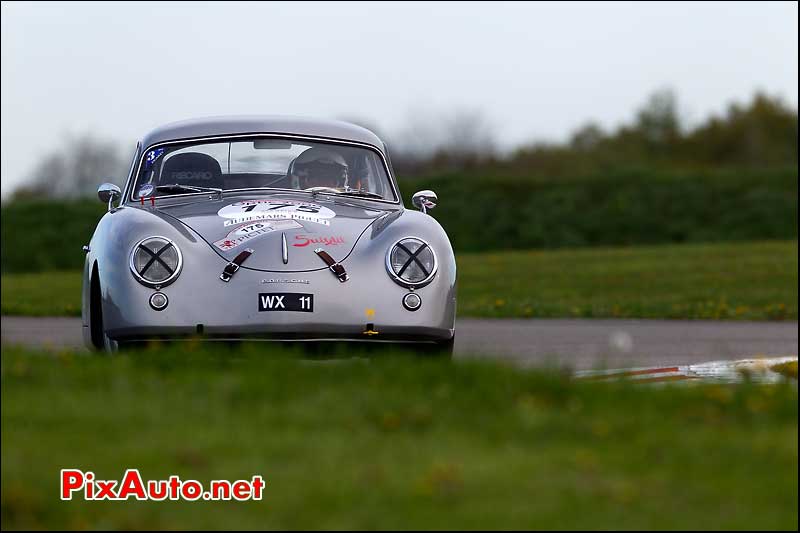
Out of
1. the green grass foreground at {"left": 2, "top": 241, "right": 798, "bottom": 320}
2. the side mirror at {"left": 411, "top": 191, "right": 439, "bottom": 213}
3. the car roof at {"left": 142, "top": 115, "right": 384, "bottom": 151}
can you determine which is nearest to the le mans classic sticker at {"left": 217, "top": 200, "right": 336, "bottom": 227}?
the car roof at {"left": 142, "top": 115, "right": 384, "bottom": 151}

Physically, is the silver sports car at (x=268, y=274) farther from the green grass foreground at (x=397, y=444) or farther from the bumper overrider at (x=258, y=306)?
the green grass foreground at (x=397, y=444)

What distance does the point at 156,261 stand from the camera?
7.11 m

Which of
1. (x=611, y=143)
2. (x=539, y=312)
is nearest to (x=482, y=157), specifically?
(x=611, y=143)

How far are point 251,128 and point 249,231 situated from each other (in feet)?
5.48

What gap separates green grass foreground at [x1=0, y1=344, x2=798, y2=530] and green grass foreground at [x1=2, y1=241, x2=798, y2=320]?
33.3ft

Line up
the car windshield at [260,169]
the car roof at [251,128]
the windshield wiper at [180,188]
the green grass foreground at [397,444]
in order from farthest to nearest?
the car roof at [251,128]
the car windshield at [260,169]
the windshield wiper at [180,188]
the green grass foreground at [397,444]

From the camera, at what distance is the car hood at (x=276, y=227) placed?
23.4 ft

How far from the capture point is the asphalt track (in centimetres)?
993

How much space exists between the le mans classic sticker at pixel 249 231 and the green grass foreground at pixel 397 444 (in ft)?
4.39

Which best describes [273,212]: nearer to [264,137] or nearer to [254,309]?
[254,309]

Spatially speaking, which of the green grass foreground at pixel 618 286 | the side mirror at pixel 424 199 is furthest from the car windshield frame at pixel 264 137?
the green grass foreground at pixel 618 286

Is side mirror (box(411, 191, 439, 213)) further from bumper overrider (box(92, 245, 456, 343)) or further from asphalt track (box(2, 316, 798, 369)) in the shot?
bumper overrider (box(92, 245, 456, 343))

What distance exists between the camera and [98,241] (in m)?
7.72

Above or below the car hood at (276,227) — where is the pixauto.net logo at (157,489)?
below
